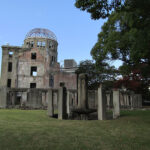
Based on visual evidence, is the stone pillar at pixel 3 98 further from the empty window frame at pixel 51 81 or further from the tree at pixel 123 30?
the empty window frame at pixel 51 81

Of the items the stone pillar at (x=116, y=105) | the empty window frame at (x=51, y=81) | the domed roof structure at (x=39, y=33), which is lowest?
the stone pillar at (x=116, y=105)

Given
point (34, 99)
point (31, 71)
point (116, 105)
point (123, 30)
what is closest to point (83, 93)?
point (116, 105)

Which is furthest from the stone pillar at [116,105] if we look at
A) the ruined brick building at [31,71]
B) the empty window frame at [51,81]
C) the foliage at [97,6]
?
the empty window frame at [51,81]

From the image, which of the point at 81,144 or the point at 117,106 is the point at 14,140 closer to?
the point at 81,144

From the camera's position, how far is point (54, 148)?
479 centimetres

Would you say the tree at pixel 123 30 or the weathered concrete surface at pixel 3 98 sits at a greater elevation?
the tree at pixel 123 30

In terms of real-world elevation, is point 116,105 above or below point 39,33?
below

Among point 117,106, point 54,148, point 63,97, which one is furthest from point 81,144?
point 117,106

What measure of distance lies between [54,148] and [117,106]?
9.33 m

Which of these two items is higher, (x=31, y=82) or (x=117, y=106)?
(x=31, y=82)

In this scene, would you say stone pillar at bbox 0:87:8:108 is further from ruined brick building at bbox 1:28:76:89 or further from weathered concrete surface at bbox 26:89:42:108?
ruined brick building at bbox 1:28:76:89

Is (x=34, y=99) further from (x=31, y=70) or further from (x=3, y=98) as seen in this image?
(x=31, y=70)

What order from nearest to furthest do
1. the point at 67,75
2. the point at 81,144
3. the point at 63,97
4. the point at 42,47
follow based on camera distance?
the point at 81,144, the point at 63,97, the point at 67,75, the point at 42,47

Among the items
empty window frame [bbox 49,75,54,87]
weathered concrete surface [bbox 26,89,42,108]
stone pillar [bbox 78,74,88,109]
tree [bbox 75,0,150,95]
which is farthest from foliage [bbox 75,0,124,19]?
empty window frame [bbox 49,75,54,87]
